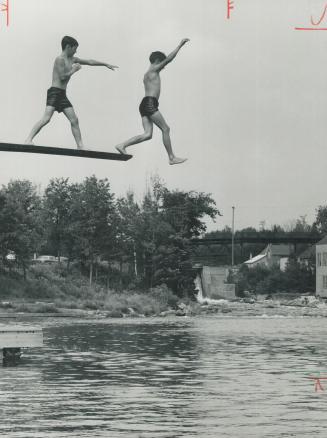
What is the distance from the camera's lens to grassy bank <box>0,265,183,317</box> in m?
96.1

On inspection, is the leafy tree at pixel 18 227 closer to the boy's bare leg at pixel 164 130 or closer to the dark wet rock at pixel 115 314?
the dark wet rock at pixel 115 314

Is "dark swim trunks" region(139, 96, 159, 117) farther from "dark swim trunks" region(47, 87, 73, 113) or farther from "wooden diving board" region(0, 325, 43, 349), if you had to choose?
"wooden diving board" region(0, 325, 43, 349)

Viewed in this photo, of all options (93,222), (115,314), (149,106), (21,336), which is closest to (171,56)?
(149,106)

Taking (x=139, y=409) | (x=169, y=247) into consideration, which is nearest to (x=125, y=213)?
(x=169, y=247)

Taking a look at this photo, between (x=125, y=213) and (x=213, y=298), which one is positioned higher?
(x=125, y=213)

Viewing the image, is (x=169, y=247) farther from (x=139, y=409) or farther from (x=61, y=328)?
(x=139, y=409)

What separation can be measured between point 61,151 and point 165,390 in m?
18.1

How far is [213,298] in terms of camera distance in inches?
5679

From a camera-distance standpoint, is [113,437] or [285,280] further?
[285,280]

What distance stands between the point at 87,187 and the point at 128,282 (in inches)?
497

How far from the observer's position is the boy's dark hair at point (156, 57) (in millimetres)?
8930

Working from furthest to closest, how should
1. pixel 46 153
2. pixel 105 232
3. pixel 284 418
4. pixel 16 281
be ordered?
pixel 105 232 → pixel 16 281 → pixel 284 418 → pixel 46 153

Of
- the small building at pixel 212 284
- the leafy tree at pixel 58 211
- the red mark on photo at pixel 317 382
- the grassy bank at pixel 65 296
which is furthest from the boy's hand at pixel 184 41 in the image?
the small building at pixel 212 284

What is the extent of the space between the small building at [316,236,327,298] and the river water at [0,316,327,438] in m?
108
